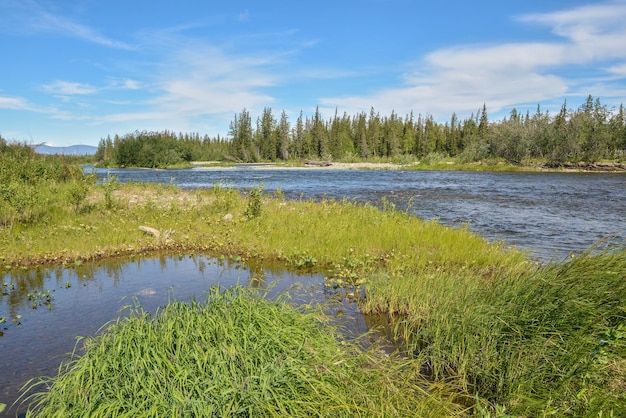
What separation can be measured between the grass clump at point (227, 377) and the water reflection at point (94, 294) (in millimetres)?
1282

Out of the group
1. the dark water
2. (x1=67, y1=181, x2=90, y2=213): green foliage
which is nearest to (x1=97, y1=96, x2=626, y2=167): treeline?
the dark water

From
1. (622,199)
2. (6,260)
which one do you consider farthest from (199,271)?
(622,199)

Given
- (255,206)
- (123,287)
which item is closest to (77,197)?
(255,206)

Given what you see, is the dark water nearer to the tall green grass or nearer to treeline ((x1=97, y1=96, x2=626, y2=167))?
the tall green grass

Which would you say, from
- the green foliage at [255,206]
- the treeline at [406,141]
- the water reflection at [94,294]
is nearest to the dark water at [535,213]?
the green foliage at [255,206]

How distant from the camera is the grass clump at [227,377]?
3.42 meters

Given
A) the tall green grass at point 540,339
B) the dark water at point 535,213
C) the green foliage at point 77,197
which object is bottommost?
the dark water at point 535,213

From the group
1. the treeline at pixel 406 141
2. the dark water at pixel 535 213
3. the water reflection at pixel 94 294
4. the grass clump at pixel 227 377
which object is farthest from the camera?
the treeline at pixel 406 141

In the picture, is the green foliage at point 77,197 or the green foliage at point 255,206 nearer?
the green foliage at point 255,206

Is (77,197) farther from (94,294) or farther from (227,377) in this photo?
(227,377)

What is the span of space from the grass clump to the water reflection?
1.28 m

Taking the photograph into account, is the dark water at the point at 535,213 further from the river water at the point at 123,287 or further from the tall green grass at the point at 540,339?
the tall green grass at the point at 540,339

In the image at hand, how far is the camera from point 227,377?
12.0 ft

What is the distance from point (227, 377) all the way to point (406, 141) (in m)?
107
